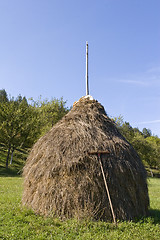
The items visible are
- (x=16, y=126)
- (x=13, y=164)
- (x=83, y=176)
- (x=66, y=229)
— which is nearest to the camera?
(x=66, y=229)

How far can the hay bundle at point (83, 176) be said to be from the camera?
7.08 metres

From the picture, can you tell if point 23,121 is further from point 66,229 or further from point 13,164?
point 66,229

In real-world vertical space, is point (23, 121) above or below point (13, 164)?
above

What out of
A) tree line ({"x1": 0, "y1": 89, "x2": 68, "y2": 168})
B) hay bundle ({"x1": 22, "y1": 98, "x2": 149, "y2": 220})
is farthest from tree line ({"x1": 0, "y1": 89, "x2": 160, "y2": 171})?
hay bundle ({"x1": 22, "y1": 98, "x2": 149, "y2": 220})

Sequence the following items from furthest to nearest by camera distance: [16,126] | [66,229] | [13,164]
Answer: [13,164], [16,126], [66,229]

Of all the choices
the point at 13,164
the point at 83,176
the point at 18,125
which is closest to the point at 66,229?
the point at 83,176

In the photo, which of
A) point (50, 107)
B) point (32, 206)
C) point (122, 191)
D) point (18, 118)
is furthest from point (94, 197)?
point (50, 107)

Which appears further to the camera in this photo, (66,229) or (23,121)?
(23,121)

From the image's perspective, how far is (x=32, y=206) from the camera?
303 inches

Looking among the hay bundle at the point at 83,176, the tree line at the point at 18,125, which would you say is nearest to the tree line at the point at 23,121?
the tree line at the point at 18,125

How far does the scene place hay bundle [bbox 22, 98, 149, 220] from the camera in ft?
23.2

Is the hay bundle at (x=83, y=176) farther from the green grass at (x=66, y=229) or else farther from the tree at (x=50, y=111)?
the tree at (x=50, y=111)

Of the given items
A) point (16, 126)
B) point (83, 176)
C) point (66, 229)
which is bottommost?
point (66, 229)

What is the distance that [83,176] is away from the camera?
729 centimetres
